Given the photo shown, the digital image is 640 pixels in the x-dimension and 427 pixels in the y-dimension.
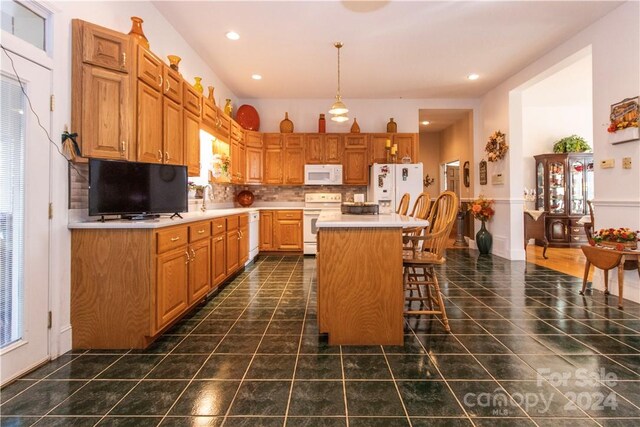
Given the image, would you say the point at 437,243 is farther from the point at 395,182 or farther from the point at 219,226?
the point at 395,182

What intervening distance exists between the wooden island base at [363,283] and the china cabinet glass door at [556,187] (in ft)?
19.7

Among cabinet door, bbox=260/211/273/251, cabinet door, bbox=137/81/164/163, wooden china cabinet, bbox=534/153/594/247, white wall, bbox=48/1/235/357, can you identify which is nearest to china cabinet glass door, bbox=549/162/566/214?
wooden china cabinet, bbox=534/153/594/247

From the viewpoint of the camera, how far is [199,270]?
2.80 metres

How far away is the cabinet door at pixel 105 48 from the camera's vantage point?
2.10m

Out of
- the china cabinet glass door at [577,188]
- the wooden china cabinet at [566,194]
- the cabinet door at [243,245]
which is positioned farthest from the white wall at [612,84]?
the cabinet door at [243,245]

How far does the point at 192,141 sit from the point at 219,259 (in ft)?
4.28

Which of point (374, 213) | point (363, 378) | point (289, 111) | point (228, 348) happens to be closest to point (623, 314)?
point (374, 213)

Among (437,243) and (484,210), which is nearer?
(437,243)

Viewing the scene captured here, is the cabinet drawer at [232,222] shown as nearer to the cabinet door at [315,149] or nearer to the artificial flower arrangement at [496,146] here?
the cabinet door at [315,149]

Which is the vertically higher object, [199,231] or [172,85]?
[172,85]

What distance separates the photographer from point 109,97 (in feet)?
7.17

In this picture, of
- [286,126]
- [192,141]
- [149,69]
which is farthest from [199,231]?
[286,126]

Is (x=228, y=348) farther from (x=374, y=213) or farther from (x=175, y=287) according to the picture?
(x=374, y=213)

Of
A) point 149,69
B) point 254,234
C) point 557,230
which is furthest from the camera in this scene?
point 557,230
